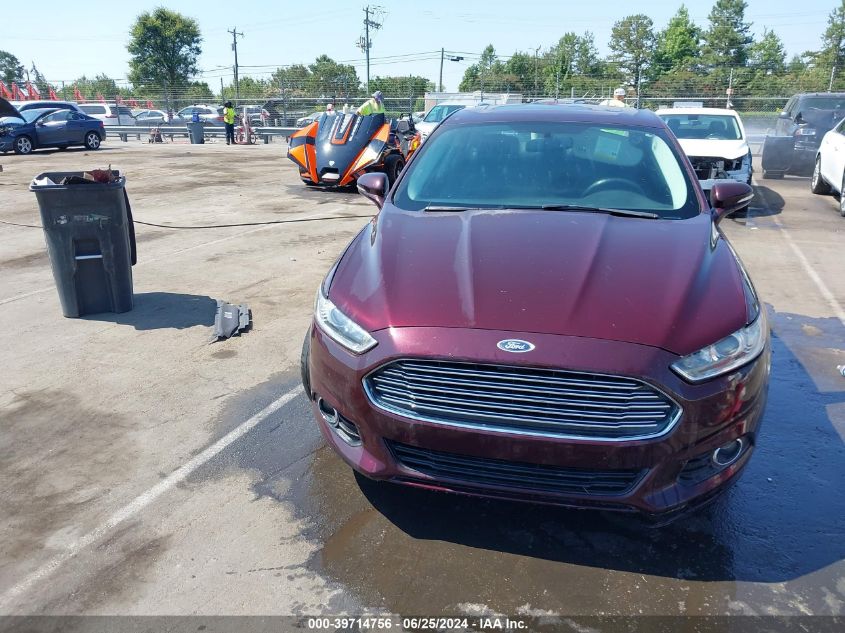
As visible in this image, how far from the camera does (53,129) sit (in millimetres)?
21828

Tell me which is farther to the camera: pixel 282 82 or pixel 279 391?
pixel 282 82

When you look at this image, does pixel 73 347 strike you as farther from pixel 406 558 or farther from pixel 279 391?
pixel 406 558

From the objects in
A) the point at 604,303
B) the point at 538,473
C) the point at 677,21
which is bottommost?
the point at 538,473

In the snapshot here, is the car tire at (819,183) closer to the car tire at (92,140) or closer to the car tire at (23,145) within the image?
the car tire at (92,140)

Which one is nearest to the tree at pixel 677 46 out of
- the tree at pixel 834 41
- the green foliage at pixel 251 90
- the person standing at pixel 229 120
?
the tree at pixel 834 41

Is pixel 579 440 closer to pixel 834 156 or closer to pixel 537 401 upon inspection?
pixel 537 401

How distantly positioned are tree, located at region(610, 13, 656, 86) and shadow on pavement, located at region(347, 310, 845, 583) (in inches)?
3287

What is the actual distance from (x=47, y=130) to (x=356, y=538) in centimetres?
2316

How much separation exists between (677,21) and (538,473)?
307 ft

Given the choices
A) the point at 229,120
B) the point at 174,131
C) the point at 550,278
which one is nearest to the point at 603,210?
the point at 550,278

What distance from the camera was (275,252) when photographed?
807cm

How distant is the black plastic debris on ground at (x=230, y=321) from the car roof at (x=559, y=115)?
2.26 metres

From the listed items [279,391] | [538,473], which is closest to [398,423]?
[538,473]

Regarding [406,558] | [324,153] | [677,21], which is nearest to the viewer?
[406,558]
